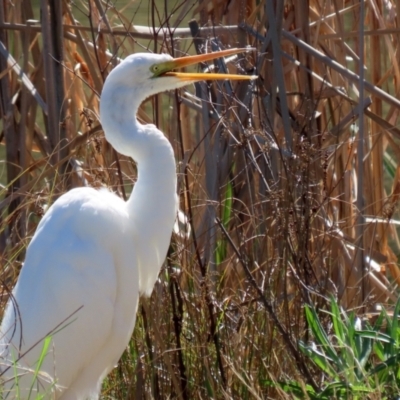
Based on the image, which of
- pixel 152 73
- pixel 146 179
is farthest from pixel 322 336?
pixel 152 73

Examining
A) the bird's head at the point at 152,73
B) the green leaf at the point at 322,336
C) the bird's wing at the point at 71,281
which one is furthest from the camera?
the bird's wing at the point at 71,281

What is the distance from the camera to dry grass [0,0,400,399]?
2219 millimetres

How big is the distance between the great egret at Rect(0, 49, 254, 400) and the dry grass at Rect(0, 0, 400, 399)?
0.39ft

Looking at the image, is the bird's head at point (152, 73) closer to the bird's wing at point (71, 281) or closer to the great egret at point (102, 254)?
the great egret at point (102, 254)

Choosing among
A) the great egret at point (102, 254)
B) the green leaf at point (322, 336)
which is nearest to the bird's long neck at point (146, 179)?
the great egret at point (102, 254)

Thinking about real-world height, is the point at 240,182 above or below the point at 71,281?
above

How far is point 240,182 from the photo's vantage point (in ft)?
8.59

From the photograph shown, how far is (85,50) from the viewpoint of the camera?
→ 2889 mm

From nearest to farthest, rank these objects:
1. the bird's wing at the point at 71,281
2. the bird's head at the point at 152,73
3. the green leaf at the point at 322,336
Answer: the green leaf at the point at 322,336, the bird's head at the point at 152,73, the bird's wing at the point at 71,281

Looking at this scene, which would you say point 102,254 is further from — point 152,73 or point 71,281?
point 152,73

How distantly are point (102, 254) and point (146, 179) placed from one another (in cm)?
25

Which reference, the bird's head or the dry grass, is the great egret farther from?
the dry grass

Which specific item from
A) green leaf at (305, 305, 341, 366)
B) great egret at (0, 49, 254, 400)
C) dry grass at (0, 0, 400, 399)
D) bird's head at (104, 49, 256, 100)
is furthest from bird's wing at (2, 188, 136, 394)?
green leaf at (305, 305, 341, 366)

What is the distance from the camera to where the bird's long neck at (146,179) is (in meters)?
2.08
